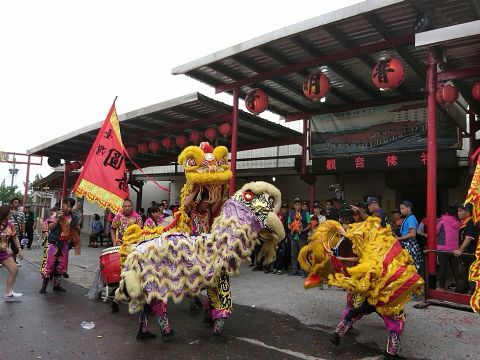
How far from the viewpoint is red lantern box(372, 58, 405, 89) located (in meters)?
6.58

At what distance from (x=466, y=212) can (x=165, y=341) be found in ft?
16.3

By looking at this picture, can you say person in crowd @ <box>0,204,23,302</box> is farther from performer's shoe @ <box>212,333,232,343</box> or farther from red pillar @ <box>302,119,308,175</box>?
red pillar @ <box>302,119,308,175</box>

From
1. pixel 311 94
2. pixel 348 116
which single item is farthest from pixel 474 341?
pixel 348 116

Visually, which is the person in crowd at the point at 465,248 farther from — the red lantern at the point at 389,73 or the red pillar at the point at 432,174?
the red lantern at the point at 389,73

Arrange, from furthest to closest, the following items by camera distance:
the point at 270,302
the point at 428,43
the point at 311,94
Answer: the point at 311,94, the point at 270,302, the point at 428,43

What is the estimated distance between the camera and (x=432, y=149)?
6.22 metres

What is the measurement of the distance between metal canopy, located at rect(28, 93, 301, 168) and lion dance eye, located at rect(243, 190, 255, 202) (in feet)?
16.9

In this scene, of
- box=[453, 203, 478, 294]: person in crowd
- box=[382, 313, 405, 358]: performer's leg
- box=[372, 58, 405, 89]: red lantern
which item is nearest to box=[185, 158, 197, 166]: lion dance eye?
box=[382, 313, 405, 358]: performer's leg

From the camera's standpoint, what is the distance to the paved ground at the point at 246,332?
3.93 m

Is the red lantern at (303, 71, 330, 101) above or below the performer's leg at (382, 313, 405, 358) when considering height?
above

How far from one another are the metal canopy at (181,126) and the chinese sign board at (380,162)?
159cm

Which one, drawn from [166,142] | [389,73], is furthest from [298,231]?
[166,142]

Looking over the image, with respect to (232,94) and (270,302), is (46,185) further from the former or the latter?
(270,302)

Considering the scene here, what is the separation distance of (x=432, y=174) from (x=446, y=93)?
1.53 metres
